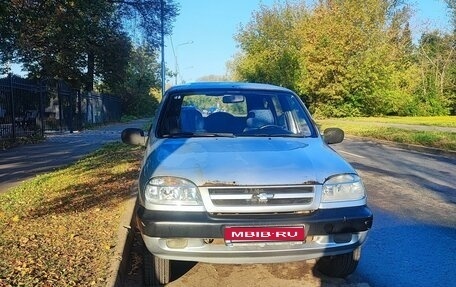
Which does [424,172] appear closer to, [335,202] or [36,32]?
[335,202]

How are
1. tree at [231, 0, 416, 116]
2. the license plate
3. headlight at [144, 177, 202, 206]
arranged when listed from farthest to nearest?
1. tree at [231, 0, 416, 116]
2. headlight at [144, 177, 202, 206]
3. the license plate

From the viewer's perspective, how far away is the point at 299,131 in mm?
5211

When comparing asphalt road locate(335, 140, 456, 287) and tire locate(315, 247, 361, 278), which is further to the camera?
asphalt road locate(335, 140, 456, 287)

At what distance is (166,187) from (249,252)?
2.58 feet

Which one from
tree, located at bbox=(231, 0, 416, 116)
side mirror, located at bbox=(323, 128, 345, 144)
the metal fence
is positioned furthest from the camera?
tree, located at bbox=(231, 0, 416, 116)

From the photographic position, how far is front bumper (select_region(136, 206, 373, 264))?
140 inches

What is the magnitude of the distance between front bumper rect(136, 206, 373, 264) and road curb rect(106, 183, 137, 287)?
1.41ft

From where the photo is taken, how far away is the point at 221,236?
3549 mm

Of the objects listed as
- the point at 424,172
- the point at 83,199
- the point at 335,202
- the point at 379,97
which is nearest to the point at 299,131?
the point at 335,202

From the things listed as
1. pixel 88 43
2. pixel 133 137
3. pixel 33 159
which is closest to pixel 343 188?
pixel 133 137

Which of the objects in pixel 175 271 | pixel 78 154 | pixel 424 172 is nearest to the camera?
pixel 175 271

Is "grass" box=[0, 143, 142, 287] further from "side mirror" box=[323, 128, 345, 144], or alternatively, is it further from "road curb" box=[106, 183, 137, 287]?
"side mirror" box=[323, 128, 345, 144]

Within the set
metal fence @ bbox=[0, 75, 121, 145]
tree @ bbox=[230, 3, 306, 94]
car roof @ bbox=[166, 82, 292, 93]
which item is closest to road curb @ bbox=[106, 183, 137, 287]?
car roof @ bbox=[166, 82, 292, 93]

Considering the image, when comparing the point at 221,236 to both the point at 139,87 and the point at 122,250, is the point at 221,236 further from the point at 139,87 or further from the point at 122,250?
the point at 139,87
